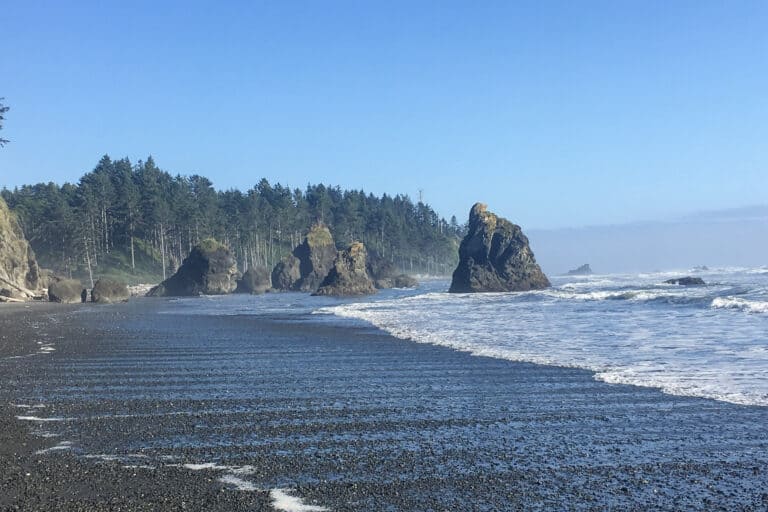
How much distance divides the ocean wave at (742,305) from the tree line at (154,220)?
96.0 metres

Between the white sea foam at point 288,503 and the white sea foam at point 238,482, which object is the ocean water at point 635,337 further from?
the white sea foam at point 238,482

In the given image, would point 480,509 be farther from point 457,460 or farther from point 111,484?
point 111,484

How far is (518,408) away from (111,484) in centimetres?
814

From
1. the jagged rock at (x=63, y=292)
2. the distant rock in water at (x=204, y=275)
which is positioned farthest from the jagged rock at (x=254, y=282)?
the jagged rock at (x=63, y=292)

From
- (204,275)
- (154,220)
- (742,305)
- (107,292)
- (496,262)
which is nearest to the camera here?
(742,305)

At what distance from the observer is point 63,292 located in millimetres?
70250

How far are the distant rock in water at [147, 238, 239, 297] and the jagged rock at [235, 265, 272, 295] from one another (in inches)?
192

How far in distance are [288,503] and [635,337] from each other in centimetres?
2163

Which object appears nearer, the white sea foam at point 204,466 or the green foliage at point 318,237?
the white sea foam at point 204,466

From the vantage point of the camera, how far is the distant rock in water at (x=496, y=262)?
85.2 m

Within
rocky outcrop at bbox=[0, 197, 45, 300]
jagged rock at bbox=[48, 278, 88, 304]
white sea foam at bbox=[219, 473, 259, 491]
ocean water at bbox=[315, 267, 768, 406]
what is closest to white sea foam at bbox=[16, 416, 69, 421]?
white sea foam at bbox=[219, 473, 259, 491]

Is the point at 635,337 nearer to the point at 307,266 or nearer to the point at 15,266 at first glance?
the point at 15,266

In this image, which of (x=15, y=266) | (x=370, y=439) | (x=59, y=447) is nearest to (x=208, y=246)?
(x=15, y=266)

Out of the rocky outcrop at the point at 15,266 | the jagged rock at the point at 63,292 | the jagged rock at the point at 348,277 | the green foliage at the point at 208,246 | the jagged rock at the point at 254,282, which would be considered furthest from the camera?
the jagged rock at the point at 254,282
